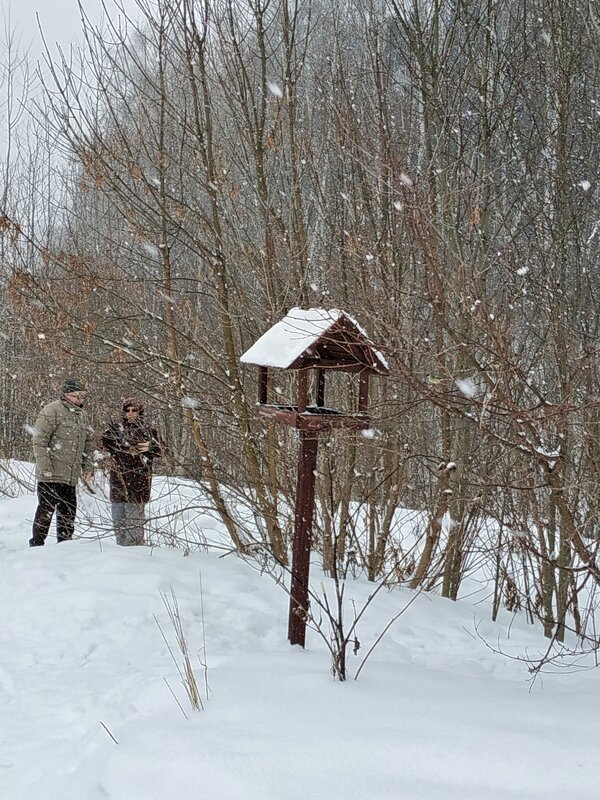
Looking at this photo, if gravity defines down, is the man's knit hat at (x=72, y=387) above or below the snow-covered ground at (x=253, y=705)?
above

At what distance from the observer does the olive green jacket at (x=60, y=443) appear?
6.52 metres

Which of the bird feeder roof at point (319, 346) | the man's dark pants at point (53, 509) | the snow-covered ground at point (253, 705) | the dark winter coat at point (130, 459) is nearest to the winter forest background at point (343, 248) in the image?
the dark winter coat at point (130, 459)

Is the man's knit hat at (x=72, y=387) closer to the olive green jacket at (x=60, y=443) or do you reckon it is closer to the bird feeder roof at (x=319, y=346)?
the olive green jacket at (x=60, y=443)

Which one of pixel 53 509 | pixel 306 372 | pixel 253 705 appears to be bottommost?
pixel 253 705

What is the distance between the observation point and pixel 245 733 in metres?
2.80

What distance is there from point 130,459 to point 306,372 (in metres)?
3.18

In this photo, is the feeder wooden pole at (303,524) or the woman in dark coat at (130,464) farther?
Result: the woman in dark coat at (130,464)

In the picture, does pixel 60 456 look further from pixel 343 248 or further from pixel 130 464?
pixel 343 248

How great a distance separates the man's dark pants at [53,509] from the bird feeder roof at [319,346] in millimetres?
3392

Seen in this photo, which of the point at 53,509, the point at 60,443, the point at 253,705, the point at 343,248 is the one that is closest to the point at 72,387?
the point at 60,443

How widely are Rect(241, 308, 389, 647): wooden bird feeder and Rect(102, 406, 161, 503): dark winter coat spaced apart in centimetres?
220

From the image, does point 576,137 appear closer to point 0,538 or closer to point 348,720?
point 348,720

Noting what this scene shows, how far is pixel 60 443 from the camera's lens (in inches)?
262

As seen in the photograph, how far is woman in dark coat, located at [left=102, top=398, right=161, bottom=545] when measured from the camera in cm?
607
